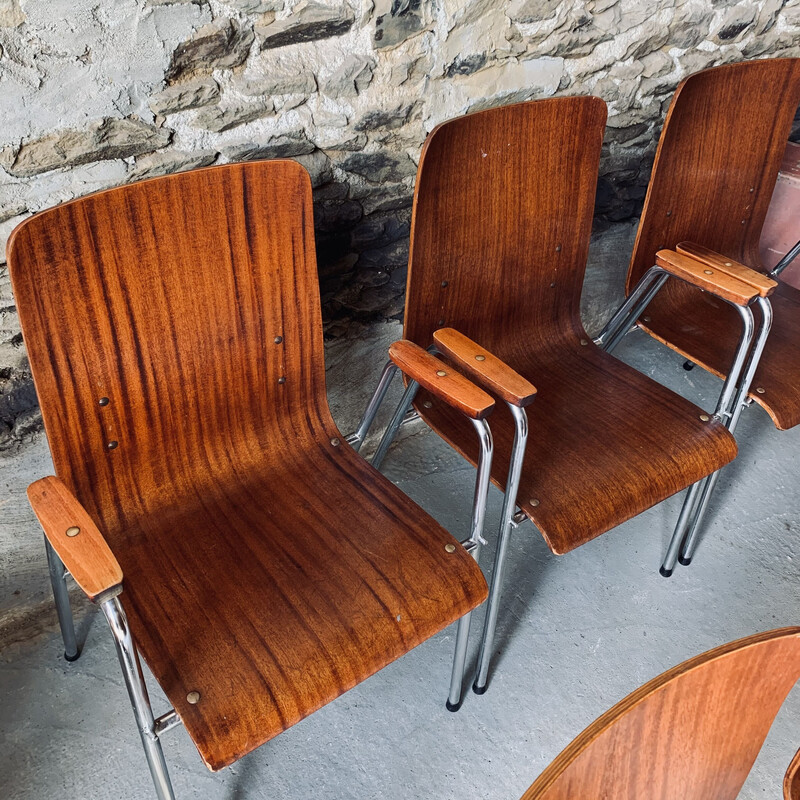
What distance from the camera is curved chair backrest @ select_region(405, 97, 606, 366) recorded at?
53.6 inches

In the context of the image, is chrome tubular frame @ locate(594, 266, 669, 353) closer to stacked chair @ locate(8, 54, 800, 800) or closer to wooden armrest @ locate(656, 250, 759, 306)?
stacked chair @ locate(8, 54, 800, 800)

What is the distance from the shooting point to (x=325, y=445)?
4.66 ft

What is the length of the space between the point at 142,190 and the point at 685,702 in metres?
0.92

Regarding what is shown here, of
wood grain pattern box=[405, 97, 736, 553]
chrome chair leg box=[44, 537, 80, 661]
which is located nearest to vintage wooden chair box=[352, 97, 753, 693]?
wood grain pattern box=[405, 97, 736, 553]

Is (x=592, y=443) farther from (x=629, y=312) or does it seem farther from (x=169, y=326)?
(x=169, y=326)

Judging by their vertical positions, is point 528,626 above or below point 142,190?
below

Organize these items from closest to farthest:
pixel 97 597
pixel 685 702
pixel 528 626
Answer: pixel 685 702, pixel 97 597, pixel 528 626

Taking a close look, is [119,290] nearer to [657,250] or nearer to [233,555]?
[233,555]

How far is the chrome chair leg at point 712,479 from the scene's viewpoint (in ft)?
4.93

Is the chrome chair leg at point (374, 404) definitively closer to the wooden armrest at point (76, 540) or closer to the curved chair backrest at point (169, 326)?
the curved chair backrest at point (169, 326)

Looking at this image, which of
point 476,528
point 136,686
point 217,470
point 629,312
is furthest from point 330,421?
point 629,312

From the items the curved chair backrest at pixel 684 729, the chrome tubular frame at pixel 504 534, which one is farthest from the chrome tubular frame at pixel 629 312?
the curved chair backrest at pixel 684 729

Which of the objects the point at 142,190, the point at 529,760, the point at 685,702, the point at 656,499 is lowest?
the point at 529,760

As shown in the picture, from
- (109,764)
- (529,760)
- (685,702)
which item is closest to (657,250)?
(529,760)
